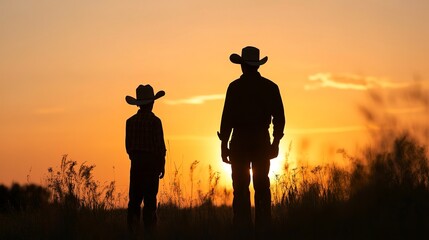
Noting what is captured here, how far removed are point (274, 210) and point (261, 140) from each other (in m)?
1.33

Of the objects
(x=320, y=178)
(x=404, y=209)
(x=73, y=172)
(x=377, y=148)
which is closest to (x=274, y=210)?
(x=320, y=178)

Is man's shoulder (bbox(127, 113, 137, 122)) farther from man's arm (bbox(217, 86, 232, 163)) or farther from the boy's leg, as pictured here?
man's arm (bbox(217, 86, 232, 163))

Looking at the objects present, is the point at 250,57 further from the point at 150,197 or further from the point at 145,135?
the point at 150,197

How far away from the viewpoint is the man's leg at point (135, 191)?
12703mm

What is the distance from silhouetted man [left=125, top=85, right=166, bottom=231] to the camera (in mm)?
12688

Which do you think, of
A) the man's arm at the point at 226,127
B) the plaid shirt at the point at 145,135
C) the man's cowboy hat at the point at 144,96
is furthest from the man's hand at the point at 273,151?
the man's cowboy hat at the point at 144,96

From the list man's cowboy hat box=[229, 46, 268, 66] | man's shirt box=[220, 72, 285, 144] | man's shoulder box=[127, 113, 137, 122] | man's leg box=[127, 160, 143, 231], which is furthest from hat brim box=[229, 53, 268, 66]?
man's leg box=[127, 160, 143, 231]

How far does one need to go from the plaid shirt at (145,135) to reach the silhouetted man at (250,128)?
1361 mm

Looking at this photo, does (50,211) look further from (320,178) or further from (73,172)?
(320,178)

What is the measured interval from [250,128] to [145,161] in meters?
1.87

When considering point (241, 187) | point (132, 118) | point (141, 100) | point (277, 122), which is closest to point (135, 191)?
point (132, 118)

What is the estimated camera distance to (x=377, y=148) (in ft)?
39.1

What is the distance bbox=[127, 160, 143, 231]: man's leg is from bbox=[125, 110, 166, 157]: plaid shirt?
24cm

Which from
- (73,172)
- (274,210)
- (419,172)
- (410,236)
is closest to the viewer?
(410,236)
